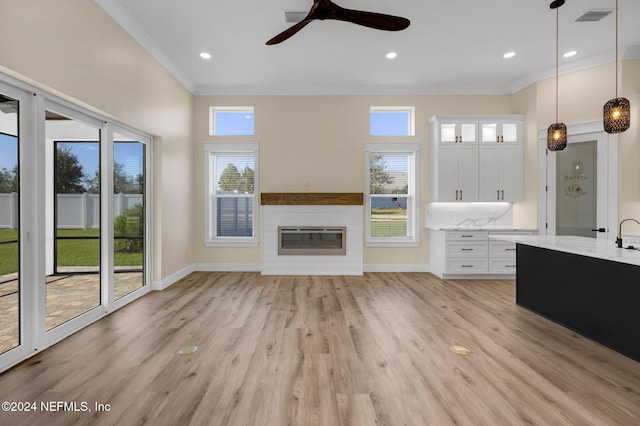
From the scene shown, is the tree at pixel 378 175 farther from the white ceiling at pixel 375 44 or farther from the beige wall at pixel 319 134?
the white ceiling at pixel 375 44

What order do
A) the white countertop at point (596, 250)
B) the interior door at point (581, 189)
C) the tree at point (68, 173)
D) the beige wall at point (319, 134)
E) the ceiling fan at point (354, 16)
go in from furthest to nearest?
the beige wall at point (319, 134) → the interior door at point (581, 189) → the tree at point (68, 173) → the ceiling fan at point (354, 16) → the white countertop at point (596, 250)

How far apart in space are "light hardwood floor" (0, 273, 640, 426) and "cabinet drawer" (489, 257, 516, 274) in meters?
1.44

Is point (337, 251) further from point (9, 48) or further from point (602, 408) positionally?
point (9, 48)

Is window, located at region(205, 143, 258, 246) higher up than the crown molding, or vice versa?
the crown molding

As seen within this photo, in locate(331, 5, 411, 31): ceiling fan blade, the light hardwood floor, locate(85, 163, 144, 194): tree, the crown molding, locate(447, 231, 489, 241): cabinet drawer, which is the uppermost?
the crown molding

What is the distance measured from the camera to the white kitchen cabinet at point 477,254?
4.96 m

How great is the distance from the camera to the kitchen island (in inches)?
94.0

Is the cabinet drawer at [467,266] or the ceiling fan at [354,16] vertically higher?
the ceiling fan at [354,16]

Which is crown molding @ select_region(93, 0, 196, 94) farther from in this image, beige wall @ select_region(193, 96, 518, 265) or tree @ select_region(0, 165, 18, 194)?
tree @ select_region(0, 165, 18, 194)

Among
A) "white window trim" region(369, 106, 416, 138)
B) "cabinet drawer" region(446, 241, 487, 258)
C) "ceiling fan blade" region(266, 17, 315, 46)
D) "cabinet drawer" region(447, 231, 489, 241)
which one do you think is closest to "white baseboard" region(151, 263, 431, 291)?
"cabinet drawer" region(446, 241, 487, 258)

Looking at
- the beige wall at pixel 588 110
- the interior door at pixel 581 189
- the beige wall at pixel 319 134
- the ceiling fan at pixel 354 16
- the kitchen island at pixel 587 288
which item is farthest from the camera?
the beige wall at pixel 319 134

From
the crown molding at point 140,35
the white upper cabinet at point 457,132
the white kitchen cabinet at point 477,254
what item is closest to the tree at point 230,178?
the crown molding at point 140,35

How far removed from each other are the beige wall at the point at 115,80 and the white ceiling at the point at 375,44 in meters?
0.31

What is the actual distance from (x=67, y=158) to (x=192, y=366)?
7.59 ft
